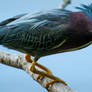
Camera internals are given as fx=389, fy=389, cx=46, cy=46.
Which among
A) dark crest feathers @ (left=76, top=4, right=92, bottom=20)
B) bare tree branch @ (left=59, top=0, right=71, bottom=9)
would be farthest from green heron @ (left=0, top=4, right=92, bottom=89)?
bare tree branch @ (left=59, top=0, right=71, bottom=9)

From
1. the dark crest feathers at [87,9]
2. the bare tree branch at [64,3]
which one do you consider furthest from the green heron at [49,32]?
the bare tree branch at [64,3]

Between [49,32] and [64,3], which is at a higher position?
[49,32]

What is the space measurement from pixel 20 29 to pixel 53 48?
A: 258 millimetres

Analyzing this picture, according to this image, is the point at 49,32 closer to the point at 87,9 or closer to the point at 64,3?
the point at 87,9

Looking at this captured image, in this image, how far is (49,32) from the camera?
2.60 metres

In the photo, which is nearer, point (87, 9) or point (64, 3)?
point (87, 9)

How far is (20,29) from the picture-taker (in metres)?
2.63

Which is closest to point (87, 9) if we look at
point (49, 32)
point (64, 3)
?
point (49, 32)

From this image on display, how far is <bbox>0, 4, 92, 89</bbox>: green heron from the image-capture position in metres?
2.58

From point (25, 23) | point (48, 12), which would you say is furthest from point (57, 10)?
point (25, 23)

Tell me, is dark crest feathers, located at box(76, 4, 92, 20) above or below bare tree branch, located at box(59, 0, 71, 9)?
above

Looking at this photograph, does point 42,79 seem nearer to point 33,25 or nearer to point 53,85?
point 53,85

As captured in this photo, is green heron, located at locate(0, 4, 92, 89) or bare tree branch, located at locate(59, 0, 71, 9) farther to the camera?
bare tree branch, located at locate(59, 0, 71, 9)

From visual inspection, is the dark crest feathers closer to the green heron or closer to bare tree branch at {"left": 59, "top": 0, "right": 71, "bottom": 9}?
the green heron
